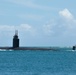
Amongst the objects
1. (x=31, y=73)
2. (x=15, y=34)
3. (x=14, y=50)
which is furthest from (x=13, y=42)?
(x=31, y=73)

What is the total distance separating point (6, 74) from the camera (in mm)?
64688

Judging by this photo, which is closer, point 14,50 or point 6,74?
point 6,74

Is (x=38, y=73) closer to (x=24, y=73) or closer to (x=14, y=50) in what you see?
(x=24, y=73)

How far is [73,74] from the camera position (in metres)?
65.5

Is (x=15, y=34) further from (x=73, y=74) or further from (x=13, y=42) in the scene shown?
(x=73, y=74)

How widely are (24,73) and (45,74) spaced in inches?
137

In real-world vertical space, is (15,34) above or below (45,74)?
above

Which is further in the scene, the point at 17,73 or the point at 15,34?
the point at 15,34

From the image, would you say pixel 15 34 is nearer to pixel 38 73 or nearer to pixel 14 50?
pixel 14 50

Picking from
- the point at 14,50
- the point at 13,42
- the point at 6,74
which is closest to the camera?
the point at 6,74

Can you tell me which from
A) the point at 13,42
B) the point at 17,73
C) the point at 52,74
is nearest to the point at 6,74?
the point at 17,73

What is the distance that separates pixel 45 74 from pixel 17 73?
4.34 metres

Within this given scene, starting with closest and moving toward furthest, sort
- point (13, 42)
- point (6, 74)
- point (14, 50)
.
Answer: point (6, 74)
point (13, 42)
point (14, 50)

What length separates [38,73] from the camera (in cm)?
6769
